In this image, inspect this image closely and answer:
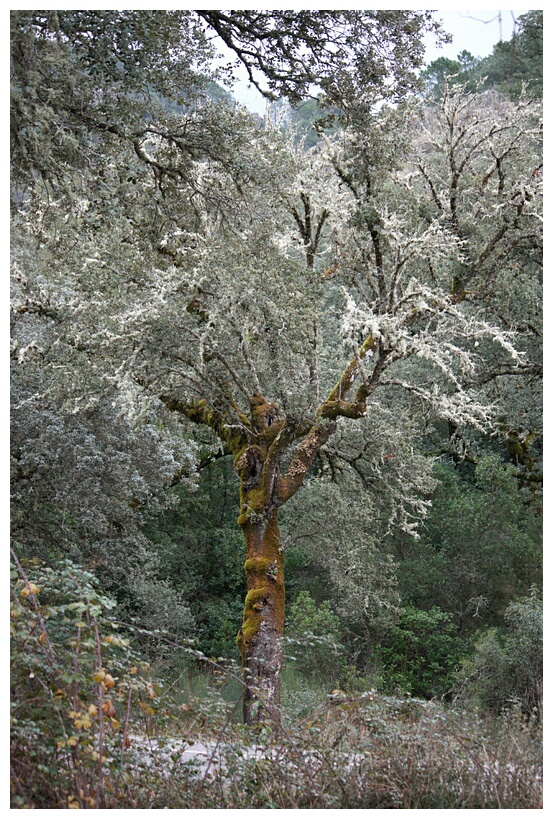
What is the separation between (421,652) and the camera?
1119cm

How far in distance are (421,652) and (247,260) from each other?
692 cm

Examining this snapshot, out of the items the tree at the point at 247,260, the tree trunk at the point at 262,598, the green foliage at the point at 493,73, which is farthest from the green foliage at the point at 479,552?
the green foliage at the point at 493,73

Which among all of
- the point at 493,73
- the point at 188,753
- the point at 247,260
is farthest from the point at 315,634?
the point at 493,73

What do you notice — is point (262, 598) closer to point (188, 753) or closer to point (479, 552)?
point (188, 753)

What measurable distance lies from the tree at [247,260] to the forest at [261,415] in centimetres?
3

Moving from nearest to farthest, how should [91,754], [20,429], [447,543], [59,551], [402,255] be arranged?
1. [91,754]
2. [402,255]
3. [20,429]
4. [59,551]
5. [447,543]

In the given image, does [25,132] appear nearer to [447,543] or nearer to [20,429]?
[20,429]

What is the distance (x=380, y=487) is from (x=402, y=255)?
9.85 feet

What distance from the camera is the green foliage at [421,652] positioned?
10.7m

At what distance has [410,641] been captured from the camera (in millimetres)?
11062

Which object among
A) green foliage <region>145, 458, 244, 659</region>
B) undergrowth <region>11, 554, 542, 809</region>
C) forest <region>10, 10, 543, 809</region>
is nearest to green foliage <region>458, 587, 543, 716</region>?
forest <region>10, 10, 543, 809</region>

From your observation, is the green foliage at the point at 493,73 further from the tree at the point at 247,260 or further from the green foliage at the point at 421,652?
the green foliage at the point at 421,652

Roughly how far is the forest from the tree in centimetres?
3

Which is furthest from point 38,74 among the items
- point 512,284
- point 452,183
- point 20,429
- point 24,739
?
Result: point 512,284
